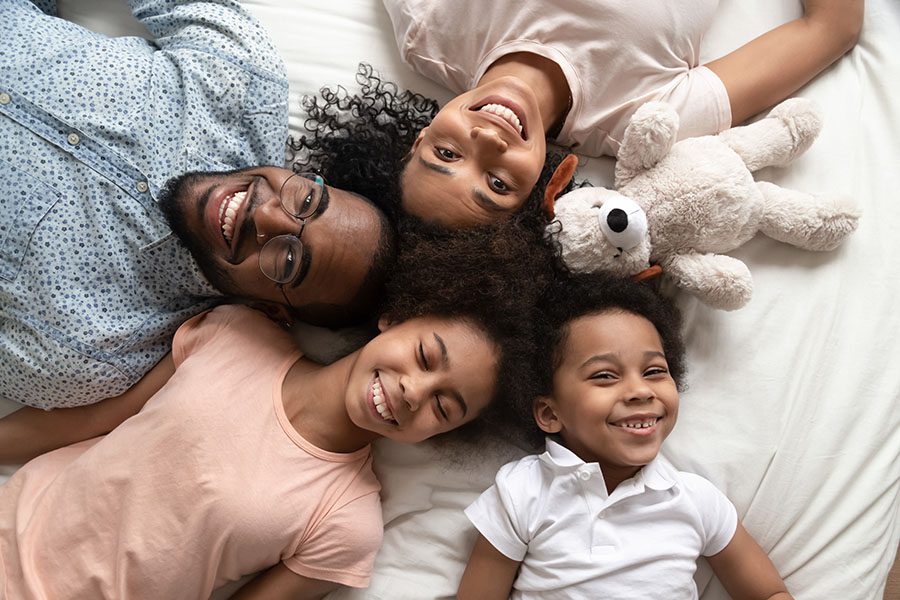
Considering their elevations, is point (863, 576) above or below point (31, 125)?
below

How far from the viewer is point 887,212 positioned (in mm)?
1193

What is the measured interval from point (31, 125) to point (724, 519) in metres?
1.26

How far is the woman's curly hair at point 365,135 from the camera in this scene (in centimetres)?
118

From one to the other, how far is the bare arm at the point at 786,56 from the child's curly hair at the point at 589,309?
40cm

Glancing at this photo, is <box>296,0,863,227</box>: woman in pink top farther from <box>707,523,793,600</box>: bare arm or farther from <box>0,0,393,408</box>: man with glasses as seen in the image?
<box>707,523,793,600</box>: bare arm

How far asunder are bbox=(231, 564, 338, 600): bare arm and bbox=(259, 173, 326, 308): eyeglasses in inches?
18.2

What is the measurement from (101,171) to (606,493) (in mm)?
947

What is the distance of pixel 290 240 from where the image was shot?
102cm

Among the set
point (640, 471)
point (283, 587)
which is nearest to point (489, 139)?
point (640, 471)

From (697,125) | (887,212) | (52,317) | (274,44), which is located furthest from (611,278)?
(52,317)

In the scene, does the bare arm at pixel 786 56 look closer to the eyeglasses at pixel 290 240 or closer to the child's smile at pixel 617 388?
the child's smile at pixel 617 388

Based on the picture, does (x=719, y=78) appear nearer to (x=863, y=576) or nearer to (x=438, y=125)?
(x=438, y=125)

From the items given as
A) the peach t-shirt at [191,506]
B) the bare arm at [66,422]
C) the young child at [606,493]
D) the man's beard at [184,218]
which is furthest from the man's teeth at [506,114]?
the bare arm at [66,422]

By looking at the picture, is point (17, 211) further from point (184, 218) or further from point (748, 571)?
point (748, 571)
